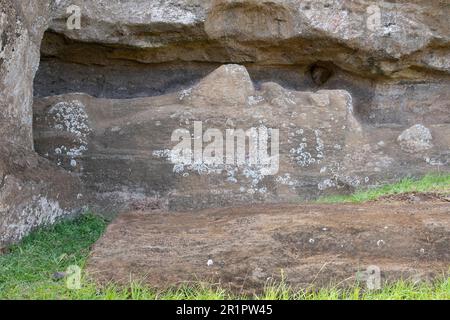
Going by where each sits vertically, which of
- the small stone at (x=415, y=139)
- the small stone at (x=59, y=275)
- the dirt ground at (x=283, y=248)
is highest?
the small stone at (x=415, y=139)

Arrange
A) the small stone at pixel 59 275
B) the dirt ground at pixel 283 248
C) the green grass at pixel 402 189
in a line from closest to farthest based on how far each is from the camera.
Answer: the dirt ground at pixel 283 248 < the small stone at pixel 59 275 < the green grass at pixel 402 189

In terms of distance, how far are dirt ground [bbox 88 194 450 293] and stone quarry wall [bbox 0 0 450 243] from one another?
140 centimetres

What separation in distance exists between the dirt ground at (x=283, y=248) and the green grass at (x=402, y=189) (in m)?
1.20

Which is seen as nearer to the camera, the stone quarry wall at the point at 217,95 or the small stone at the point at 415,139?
the stone quarry wall at the point at 217,95

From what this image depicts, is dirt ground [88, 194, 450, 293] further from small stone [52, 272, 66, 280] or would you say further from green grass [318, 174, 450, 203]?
green grass [318, 174, 450, 203]

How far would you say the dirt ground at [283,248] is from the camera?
3.59 metres

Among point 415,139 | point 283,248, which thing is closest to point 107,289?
point 283,248

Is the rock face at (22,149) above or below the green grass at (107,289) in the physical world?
above

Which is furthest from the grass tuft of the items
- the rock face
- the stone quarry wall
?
the stone quarry wall

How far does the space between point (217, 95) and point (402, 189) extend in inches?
78.9

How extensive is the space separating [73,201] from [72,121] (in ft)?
4.05

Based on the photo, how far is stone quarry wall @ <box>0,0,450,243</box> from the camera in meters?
6.18

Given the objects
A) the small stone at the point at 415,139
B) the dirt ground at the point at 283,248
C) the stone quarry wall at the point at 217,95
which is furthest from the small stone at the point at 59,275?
the small stone at the point at 415,139

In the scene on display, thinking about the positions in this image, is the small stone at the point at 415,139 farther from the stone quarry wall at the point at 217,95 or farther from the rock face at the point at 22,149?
the rock face at the point at 22,149
